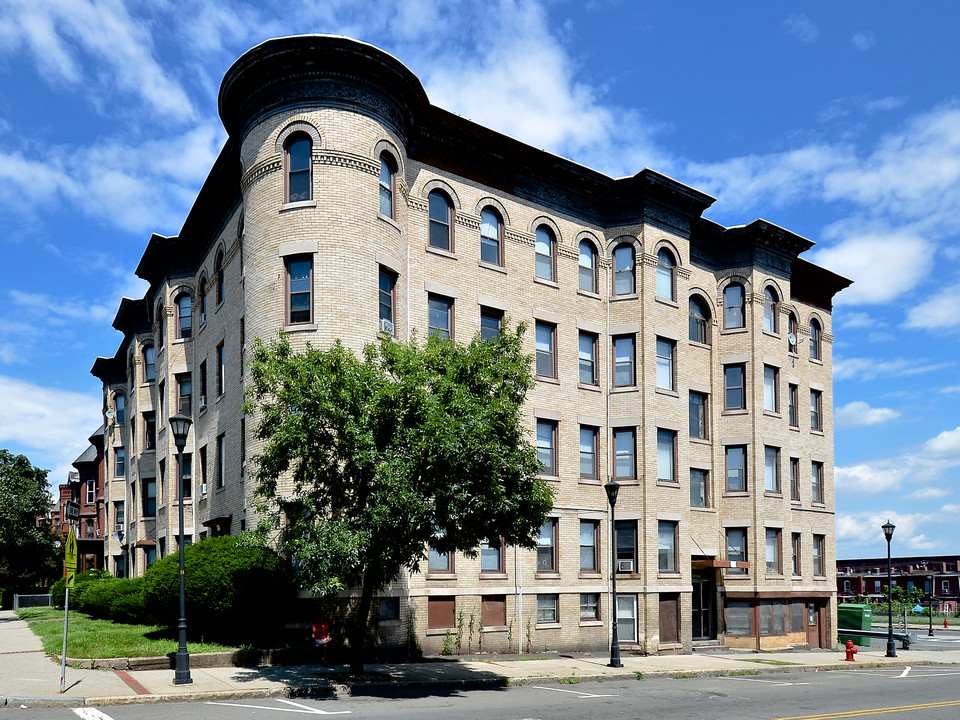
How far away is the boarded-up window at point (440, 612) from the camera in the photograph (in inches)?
1075

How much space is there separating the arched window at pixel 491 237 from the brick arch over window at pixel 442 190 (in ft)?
3.64

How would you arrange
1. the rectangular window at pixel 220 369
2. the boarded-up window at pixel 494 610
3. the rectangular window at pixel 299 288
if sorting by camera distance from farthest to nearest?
the rectangular window at pixel 220 369 → the boarded-up window at pixel 494 610 → the rectangular window at pixel 299 288

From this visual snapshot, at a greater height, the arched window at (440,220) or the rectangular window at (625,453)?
the arched window at (440,220)

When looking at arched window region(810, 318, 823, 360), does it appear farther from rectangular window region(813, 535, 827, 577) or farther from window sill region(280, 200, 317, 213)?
window sill region(280, 200, 317, 213)

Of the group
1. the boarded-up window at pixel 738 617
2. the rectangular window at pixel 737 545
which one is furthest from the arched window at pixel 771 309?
the boarded-up window at pixel 738 617

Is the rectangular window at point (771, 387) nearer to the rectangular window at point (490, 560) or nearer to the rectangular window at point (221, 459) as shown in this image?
the rectangular window at point (490, 560)

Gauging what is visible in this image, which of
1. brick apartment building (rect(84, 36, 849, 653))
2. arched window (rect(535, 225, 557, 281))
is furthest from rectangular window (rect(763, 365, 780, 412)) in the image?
arched window (rect(535, 225, 557, 281))

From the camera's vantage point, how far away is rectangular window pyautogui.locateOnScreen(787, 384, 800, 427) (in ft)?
130

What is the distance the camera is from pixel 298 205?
26.2 meters

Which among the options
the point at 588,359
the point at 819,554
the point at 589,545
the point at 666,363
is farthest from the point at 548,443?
the point at 819,554

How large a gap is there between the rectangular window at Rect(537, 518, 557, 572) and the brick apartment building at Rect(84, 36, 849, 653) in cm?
7

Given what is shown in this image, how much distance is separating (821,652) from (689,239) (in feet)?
56.1

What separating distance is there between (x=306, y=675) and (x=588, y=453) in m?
14.1

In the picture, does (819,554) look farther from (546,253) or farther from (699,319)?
(546,253)
